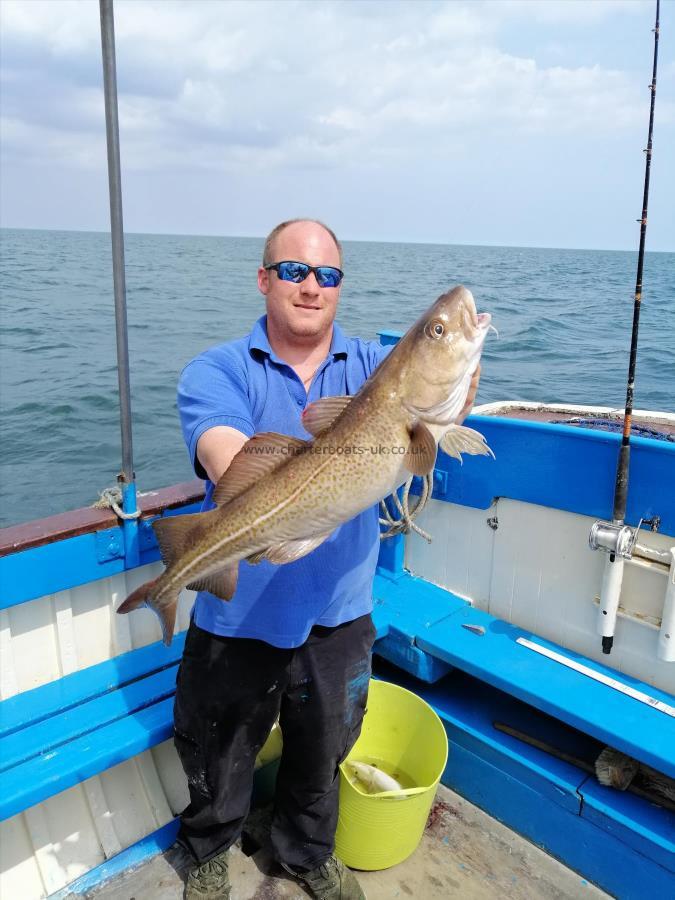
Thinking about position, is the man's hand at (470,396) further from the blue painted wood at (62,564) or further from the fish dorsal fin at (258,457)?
the blue painted wood at (62,564)

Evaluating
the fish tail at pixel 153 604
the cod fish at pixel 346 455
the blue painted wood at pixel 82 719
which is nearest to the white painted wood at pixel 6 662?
the blue painted wood at pixel 82 719

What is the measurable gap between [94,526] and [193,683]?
40.3 inches

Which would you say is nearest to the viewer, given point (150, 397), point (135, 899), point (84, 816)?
point (135, 899)

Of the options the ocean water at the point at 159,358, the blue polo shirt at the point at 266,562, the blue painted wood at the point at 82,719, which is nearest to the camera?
the blue polo shirt at the point at 266,562

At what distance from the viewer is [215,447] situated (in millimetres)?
2531

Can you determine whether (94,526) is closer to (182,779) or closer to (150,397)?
(182,779)

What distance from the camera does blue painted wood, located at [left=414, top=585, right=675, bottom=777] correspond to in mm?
3270

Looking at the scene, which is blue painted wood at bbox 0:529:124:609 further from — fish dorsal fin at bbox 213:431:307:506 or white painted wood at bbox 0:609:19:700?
fish dorsal fin at bbox 213:431:307:506

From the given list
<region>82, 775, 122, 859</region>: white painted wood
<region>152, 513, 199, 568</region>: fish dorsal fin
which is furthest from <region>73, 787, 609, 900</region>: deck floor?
<region>152, 513, 199, 568</region>: fish dorsal fin

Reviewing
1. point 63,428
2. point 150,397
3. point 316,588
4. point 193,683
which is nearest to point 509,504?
point 316,588

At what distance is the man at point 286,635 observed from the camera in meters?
2.87

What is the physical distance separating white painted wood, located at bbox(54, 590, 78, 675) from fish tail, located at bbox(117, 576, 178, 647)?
1.34 metres

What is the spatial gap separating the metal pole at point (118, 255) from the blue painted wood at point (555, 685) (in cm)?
191

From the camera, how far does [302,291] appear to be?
2.94m
